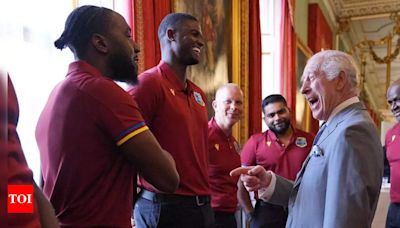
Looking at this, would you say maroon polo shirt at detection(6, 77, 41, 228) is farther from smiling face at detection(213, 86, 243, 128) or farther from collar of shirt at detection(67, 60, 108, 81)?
smiling face at detection(213, 86, 243, 128)

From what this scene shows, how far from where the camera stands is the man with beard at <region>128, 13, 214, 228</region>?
5.97ft

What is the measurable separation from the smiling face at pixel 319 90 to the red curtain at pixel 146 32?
1.05 m

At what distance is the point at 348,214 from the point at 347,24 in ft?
33.5

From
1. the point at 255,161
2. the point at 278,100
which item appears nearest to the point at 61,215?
the point at 255,161

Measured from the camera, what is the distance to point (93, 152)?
125cm

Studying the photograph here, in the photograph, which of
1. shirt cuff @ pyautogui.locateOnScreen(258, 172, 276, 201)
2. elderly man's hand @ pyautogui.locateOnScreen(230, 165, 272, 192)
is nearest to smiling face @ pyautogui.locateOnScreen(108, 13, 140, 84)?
elderly man's hand @ pyautogui.locateOnScreen(230, 165, 272, 192)

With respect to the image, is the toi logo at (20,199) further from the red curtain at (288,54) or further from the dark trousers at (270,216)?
the red curtain at (288,54)

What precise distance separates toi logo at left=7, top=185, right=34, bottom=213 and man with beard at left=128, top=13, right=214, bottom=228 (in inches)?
40.8

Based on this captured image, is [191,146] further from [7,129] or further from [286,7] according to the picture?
[286,7]

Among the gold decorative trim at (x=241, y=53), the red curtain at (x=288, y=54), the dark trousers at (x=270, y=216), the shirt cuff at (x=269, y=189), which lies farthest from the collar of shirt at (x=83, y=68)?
the red curtain at (x=288, y=54)

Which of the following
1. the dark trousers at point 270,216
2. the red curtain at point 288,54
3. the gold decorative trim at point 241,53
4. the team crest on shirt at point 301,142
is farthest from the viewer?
the red curtain at point 288,54

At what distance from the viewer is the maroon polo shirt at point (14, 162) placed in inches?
28.8

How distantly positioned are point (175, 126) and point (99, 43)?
0.61 m

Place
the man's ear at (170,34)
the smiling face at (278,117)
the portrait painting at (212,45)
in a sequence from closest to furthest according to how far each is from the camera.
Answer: the man's ear at (170,34), the smiling face at (278,117), the portrait painting at (212,45)
